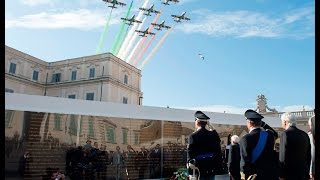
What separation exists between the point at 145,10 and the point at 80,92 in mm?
17042

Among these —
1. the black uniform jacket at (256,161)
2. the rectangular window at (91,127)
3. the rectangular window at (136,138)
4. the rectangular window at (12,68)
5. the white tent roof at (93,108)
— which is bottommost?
the black uniform jacket at (256,161)

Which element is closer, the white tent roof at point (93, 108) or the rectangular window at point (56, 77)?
the white tent roof at point (93, 108)

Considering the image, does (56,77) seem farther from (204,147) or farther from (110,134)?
(204,147)

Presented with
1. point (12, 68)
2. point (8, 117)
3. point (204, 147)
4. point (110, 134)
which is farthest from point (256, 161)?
point (12, 68)

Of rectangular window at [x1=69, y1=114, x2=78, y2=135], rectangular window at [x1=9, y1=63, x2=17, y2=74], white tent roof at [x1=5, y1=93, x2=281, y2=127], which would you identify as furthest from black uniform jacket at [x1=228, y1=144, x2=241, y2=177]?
rectangular window at [x1=9, y1=63, x2=17, y2=74]

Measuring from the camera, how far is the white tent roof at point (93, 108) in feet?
35.7

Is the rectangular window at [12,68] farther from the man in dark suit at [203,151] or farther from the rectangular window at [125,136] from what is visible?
the man in dark suit at [203,151]

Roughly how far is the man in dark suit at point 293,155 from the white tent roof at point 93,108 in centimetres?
802

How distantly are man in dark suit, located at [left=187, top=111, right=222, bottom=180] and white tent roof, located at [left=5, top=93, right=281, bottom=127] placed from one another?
6880 millimetres

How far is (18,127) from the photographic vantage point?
35.0ft

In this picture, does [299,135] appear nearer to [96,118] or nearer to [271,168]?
[271,168]

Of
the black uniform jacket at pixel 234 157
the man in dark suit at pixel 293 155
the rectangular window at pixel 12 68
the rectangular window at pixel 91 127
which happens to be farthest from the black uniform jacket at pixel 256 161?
the rectangular window at pixel 12 68

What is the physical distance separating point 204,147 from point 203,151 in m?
0.07
